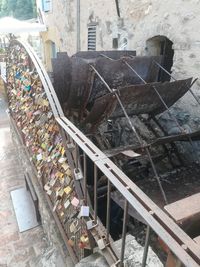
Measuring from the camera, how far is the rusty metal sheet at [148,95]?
301cm

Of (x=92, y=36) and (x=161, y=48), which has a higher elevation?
(x=92, y=36)

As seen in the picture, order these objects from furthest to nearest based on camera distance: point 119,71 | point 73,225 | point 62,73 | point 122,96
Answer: point 62,73 → point 119,71 → point 122,96 → point 73,225

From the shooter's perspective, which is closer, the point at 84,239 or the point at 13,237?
the point at 84,239

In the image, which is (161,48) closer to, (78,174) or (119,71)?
(119,71)

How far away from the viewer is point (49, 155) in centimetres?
273

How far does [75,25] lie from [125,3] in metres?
2.59

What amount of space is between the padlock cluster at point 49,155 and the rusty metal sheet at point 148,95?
92 centimetres

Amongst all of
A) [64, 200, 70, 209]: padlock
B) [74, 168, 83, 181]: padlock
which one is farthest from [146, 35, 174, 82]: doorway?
[64, 200, 70, 209]: padlock

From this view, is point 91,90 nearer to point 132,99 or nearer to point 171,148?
point 132,99

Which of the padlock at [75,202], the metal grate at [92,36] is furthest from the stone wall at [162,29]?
the padlock at [75,202]

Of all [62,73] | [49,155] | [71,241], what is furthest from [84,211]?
[62,73]

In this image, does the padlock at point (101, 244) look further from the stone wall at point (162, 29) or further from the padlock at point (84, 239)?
the stone wall at point (162, 29)

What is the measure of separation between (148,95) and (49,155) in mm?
1494

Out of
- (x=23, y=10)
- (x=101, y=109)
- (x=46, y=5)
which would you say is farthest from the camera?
(x=23, y=10)
